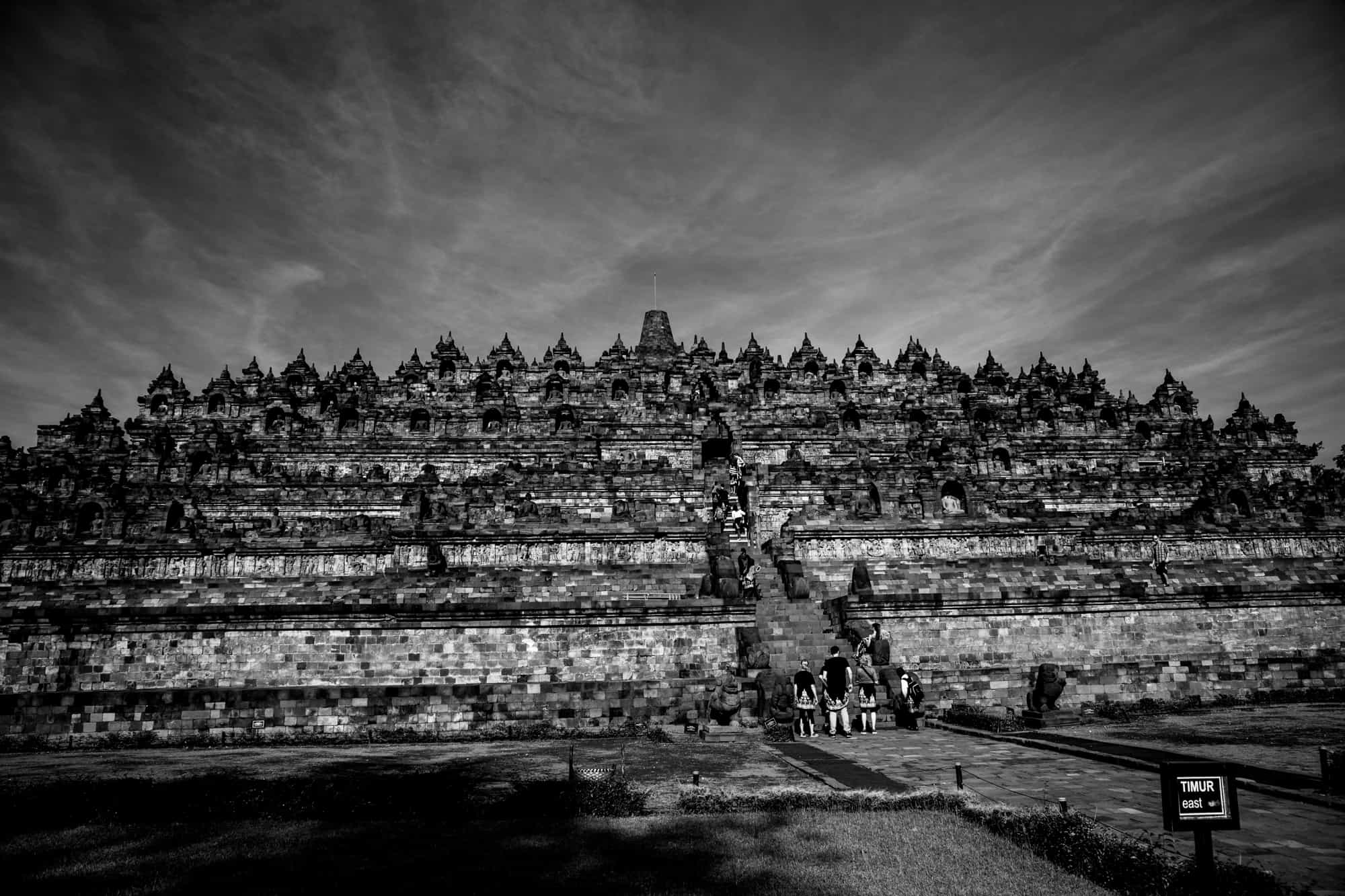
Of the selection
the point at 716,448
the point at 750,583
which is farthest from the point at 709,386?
the point at 750,583

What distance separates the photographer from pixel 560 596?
23.7 m

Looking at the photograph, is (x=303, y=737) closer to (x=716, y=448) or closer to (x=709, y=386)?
(x=716, y=448)

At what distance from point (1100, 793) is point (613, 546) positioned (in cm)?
2049

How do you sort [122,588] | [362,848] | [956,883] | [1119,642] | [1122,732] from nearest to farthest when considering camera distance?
[956,883] < [362,848] < [1122,732] < [1119,642] < [122,588]

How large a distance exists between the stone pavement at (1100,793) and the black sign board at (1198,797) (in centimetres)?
139

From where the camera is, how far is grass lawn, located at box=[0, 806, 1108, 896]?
22.5 feet

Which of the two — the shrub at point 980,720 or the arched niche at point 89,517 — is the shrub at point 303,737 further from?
the arched niche at point 89,517

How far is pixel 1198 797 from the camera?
609cm

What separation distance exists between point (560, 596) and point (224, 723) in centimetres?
926

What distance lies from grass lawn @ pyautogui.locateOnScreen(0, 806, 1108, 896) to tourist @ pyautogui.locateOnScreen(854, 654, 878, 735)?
8.56m

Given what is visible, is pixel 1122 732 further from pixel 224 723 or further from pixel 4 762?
pixel 4 762

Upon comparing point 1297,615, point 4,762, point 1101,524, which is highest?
point 1101,524

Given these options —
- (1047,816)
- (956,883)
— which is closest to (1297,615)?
(1047,816)

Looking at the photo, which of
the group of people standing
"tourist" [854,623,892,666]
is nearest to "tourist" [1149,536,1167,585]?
"tourist" [854,623,892,666]
